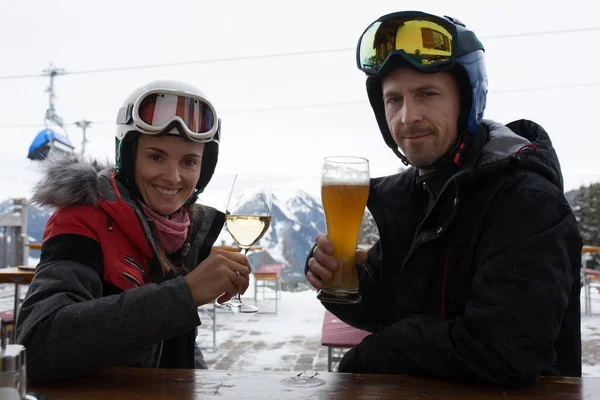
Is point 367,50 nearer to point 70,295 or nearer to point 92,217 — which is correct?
point 92,217

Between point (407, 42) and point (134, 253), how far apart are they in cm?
115

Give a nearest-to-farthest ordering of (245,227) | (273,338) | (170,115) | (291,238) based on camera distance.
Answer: (245,227) → (170,115) → (273,338) → (291,238)

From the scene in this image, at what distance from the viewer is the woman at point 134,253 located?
1.18m

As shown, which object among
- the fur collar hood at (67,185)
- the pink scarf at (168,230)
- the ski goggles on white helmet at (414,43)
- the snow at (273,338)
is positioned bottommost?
the snow at (273,338)

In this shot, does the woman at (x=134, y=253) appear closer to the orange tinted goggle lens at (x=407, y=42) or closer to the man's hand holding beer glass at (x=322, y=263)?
the man's hand holding beer glass at (x=322, y=263)

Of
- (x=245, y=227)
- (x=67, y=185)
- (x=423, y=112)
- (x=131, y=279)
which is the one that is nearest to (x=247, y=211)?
(x=245, y=227)

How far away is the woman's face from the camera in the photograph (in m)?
1.70

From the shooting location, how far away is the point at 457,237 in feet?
4.87

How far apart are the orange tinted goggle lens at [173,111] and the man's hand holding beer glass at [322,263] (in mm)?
599

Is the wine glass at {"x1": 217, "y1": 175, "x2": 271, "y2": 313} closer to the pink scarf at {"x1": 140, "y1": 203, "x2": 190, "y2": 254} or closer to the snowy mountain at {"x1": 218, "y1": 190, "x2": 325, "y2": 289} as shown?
the pink scarf at {"x1": 140, "y1": 203, "x2": 190, "y2": 254}

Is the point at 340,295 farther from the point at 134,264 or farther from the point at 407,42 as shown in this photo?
the point at 407,42

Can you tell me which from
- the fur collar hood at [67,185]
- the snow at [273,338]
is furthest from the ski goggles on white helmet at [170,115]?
the snow at [273,338]

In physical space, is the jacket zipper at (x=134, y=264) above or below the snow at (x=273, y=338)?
above

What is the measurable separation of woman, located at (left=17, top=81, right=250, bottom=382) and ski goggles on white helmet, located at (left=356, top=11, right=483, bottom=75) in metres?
0.63
